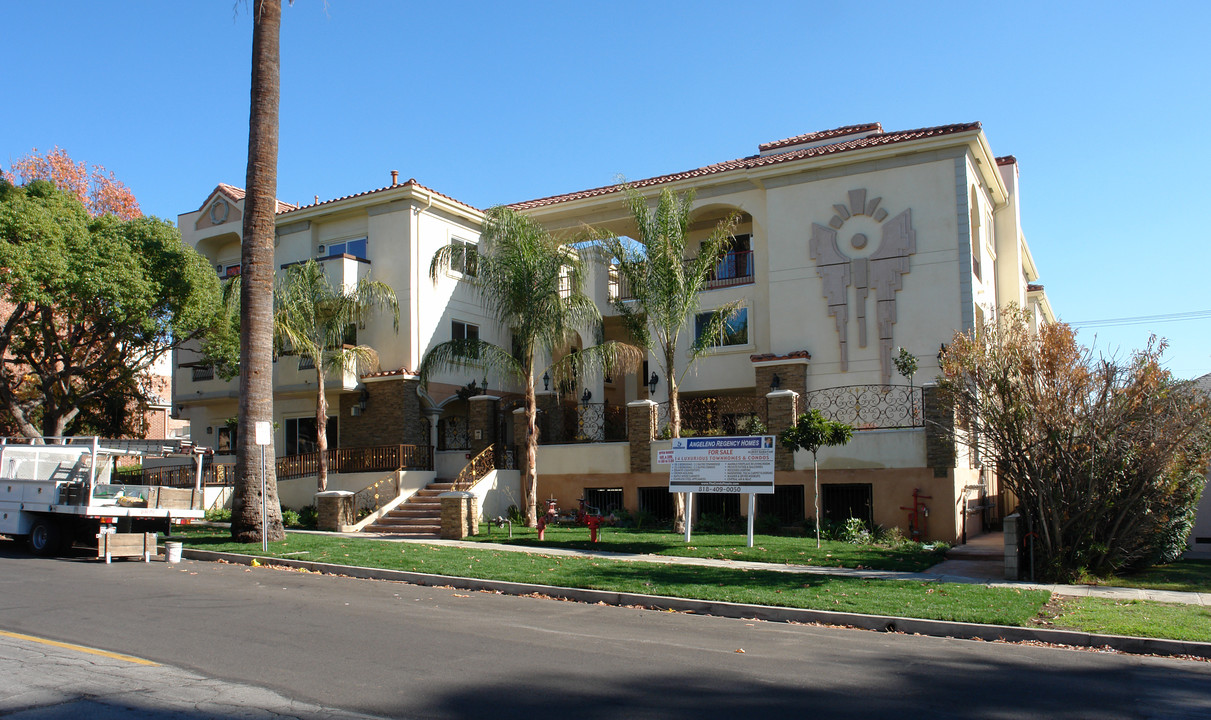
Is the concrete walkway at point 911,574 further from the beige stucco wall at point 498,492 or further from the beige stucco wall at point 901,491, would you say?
the beige stucco wall at point 498,492

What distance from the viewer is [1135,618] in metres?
11.1

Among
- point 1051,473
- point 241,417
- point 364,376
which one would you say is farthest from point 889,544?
point 364,376

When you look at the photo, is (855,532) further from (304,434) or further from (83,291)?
(83,291)

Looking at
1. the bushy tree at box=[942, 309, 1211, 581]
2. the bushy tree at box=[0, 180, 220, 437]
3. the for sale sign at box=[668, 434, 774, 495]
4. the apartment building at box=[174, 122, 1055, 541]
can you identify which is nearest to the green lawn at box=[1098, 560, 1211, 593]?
the bushy tree at box=[942, 309, 1211, 581]

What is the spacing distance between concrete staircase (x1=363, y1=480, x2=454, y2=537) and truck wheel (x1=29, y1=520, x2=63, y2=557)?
7.05 m

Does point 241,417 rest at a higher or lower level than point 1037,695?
higher

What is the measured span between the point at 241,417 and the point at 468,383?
1039cm

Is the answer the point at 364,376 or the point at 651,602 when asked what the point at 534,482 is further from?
the point at 651,602

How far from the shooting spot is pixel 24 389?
32750 mm

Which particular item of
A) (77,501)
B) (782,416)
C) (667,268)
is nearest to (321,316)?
(77,501)

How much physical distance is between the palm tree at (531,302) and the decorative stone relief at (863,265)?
5666 mm

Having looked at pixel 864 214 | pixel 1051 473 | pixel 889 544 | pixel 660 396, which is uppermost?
pixel 864 214

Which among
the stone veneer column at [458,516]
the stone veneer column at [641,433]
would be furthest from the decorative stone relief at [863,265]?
the stone veneer column at [458,516]

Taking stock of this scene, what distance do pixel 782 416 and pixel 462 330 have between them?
37.9 ft
